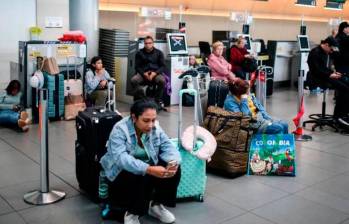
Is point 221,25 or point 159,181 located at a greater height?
point 221,25

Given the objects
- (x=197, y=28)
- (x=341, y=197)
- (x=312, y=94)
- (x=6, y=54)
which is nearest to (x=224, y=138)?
(x=341, y=197)

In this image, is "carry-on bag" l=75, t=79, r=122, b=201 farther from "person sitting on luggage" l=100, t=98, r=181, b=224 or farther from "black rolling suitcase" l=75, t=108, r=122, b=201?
"person sitting on luggage" l=100, t=98, r=181, b=224

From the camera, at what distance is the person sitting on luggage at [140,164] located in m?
2.86

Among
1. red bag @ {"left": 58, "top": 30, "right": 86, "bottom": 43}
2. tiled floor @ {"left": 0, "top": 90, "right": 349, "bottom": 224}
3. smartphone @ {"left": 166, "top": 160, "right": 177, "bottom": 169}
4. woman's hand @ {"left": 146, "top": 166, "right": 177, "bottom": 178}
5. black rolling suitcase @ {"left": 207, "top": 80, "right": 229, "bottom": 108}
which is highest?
red bag @ {"left": 58, "top": 30, "right": 86, "bottom": 43}

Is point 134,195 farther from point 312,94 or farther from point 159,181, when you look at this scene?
point 312,94

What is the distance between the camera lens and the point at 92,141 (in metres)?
3.33

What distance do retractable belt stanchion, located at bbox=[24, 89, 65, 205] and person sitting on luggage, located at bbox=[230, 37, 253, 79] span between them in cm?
521

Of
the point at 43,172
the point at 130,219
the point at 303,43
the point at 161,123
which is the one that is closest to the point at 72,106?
the point at 161,123

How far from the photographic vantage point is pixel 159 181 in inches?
118

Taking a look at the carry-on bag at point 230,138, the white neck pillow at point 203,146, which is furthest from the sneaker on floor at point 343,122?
the white neck pillow at point 203,146

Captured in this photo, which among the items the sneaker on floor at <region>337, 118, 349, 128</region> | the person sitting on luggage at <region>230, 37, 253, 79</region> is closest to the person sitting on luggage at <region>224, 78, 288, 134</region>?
the sneaker on floor at <region>337, 118, 349, 128</region>

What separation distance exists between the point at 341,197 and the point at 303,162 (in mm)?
952

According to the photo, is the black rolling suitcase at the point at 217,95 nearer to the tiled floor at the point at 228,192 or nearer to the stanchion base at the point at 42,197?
the tiled floor at the point at 228,192

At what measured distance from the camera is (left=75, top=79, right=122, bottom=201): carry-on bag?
332cm
